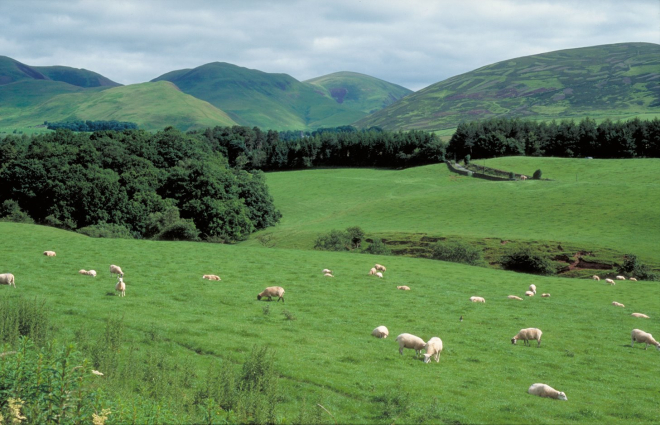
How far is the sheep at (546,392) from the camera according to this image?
1598 cm

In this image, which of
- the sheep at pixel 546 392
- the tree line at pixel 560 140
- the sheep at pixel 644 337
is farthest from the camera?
the tree line at pixel 560 140

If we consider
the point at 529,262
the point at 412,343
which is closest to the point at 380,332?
the point at 412,343

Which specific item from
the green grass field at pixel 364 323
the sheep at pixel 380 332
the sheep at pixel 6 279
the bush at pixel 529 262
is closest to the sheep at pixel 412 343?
the green grass field at pixel 364 323

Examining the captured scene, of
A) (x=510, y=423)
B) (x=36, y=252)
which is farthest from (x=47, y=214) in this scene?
(x=510, y=423)

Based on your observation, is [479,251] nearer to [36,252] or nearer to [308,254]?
[308,254]

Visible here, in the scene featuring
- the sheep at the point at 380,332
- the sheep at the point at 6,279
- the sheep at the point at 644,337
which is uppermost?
the sheep at the point at 6,279

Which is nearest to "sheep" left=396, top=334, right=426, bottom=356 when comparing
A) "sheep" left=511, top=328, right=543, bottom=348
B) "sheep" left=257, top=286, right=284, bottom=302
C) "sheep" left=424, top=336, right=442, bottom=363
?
"sheep" left=424, top=336, right=442, bottom=363

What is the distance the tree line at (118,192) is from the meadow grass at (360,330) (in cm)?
3059

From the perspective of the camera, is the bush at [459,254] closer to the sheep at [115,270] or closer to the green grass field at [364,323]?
the green grass field at [364,323]

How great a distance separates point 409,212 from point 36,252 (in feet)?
205

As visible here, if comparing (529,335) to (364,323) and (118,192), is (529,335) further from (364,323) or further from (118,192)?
(118,192)

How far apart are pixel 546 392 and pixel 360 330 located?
8663 mm

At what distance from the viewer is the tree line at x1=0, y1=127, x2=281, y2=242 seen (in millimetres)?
72562

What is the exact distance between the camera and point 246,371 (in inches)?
589
